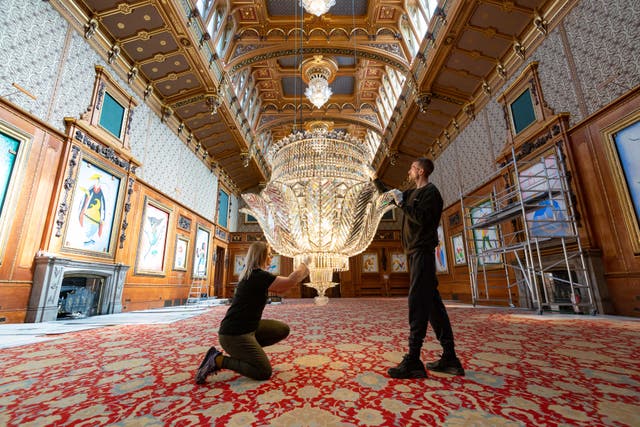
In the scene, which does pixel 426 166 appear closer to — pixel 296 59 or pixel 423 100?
pixel 423 100

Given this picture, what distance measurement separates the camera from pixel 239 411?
3.42 ft

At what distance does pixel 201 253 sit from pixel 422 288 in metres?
8.88

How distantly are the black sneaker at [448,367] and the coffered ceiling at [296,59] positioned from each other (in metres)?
5.73

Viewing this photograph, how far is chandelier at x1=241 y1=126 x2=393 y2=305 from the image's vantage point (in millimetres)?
3961

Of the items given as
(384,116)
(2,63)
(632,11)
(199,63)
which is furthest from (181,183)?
(632,11)

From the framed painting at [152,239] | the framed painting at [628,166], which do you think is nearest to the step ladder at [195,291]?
the framed painting at [152,239]

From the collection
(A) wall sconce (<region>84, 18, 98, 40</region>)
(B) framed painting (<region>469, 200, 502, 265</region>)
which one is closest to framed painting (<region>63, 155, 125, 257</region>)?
(A) wall sconce (<region>84, 18, 98, 40</region>)

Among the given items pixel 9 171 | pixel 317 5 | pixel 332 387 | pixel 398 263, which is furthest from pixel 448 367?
pixel 398 263

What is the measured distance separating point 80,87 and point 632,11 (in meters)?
7.92

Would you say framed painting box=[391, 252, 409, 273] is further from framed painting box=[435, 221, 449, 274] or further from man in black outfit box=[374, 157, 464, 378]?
Answer: man in black outfit box=[374, 157, 464, 378]

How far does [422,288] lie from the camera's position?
1.39m

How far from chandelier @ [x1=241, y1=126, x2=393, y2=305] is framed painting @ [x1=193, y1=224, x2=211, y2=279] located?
5370mm

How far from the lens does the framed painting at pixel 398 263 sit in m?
12.2

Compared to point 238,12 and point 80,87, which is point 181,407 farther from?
point 238,12
